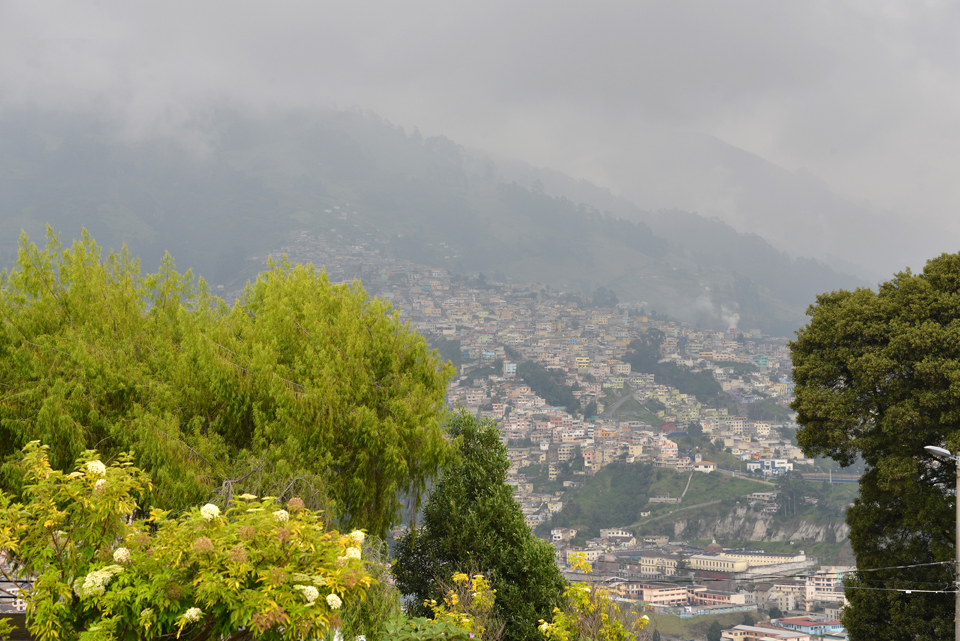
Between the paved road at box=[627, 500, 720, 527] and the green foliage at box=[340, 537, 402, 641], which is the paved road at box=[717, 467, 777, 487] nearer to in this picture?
the paved road at box=[627, 500, 720, 527]

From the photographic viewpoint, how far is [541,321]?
150 meters

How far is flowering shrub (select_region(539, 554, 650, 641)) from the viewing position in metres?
7.09

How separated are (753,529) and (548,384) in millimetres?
54750

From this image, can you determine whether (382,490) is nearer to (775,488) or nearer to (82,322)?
(82,322)

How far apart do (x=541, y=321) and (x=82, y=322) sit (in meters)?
142

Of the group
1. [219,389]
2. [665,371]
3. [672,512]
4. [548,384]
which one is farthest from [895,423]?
[665,371]

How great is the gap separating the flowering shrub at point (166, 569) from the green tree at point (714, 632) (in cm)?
3500

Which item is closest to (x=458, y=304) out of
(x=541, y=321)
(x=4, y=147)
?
(x=541, y=321)

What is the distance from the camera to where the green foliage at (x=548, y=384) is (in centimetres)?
10606

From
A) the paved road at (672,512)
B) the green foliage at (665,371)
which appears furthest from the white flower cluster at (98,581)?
the green foliage at (665,371)

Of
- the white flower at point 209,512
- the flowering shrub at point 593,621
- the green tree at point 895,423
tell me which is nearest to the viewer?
the white flower at point 209,512

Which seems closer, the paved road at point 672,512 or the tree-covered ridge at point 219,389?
the tree-covered ridge at point 219,389

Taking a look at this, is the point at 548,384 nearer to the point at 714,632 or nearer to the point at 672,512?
the point at 672,512

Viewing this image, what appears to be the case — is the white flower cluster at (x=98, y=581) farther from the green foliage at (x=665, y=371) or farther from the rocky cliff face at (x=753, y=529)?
the green foliage at (x=665, y=371)
